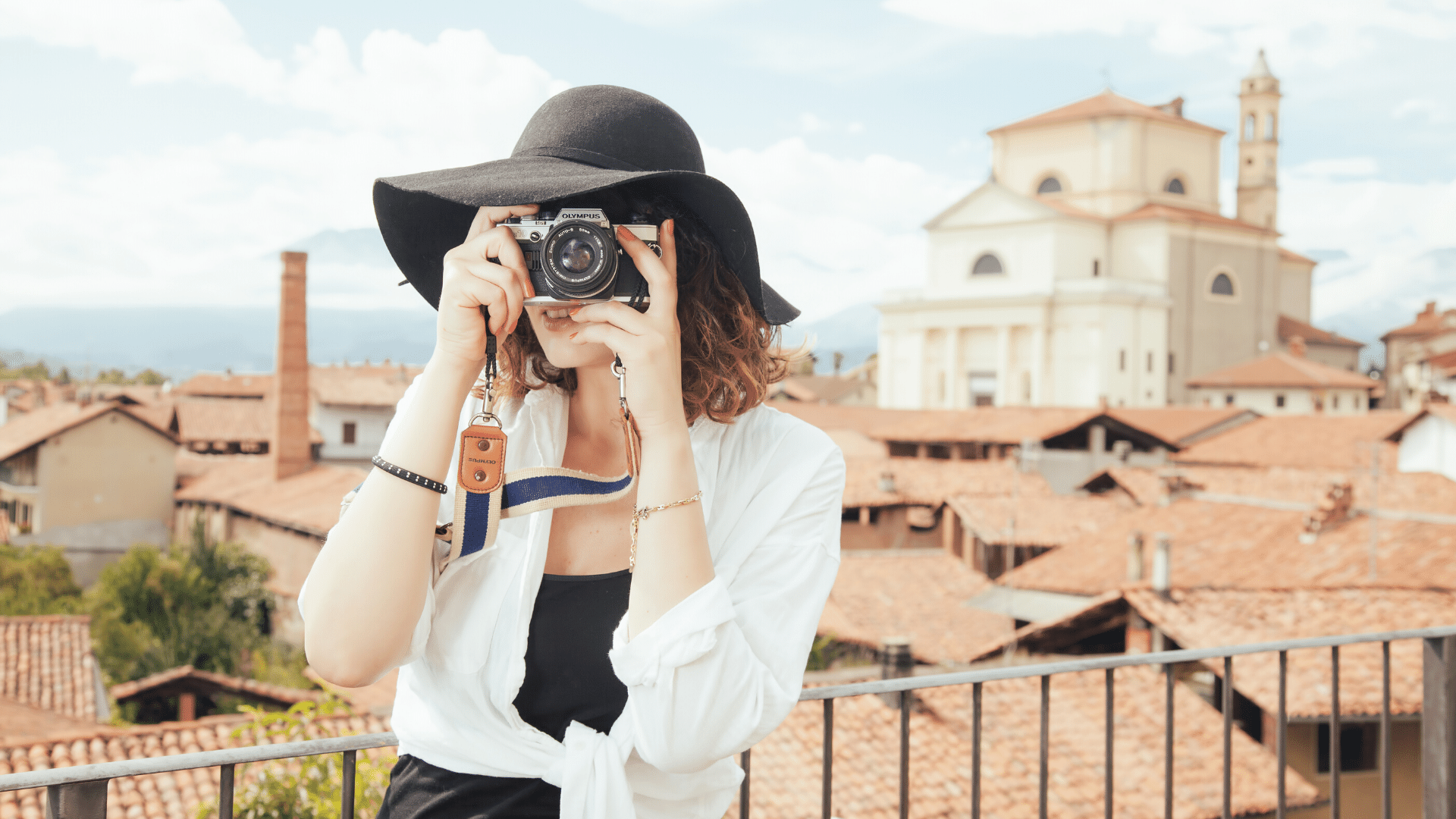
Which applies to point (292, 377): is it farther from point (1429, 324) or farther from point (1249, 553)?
point (1429, 324)

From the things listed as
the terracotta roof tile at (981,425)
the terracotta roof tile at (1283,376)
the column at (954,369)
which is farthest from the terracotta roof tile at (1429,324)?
the terracotta roof tile at (981,425)

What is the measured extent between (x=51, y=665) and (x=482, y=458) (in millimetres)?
19004

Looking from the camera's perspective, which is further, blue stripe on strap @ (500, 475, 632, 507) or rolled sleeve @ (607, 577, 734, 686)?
blue stripe on strap @ (500, 475, 632, 507)

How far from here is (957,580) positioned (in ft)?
69.9

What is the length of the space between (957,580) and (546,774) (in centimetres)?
2085

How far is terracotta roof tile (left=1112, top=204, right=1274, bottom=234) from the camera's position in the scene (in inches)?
1517

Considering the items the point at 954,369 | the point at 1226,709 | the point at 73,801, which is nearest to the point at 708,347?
the point at 73,801

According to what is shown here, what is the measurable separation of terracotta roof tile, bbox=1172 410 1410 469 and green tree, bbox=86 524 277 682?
23007mm

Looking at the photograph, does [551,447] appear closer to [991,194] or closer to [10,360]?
[991,194]

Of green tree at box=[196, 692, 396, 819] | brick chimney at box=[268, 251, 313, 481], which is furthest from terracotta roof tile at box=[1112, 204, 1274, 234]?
green tree at box=[196, 692, 396, 819]

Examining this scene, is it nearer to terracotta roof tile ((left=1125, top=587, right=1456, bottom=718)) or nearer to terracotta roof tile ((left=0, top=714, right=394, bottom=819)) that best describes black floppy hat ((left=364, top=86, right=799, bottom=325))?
terracotta roof tile ((left=0, top=714, right=394, bottom=819))

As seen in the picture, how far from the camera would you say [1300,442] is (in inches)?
974

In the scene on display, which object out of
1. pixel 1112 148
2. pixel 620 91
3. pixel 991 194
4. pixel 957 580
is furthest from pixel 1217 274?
pixel 620 91

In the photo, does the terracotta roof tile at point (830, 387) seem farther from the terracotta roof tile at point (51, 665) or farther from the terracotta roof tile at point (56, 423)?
the terracotta roof tile at point (51, 665)
